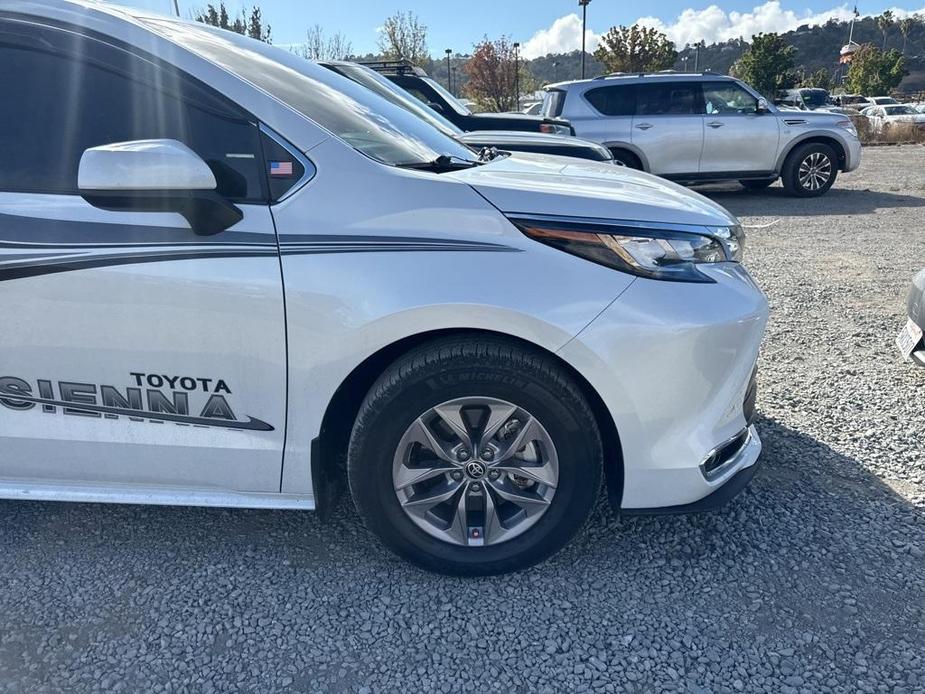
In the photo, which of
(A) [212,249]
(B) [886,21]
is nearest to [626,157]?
(A) [212,249]

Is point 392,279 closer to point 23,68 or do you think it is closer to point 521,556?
point 521,556

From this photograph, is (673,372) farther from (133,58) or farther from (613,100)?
(613,100)

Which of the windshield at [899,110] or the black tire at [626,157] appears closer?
the black tire at [626,157]

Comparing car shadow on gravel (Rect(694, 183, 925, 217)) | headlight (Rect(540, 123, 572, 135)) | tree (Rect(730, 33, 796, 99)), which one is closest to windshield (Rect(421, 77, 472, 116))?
headlight (Rect(540, 123, 572, 135))

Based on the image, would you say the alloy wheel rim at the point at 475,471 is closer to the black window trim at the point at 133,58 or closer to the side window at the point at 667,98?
the black window trim at the point at 133,58

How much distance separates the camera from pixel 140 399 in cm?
242

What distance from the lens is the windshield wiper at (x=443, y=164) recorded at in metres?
2.58

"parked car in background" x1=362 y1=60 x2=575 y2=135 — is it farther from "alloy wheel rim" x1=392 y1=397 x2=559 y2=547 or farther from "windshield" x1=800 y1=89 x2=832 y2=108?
"windshield" x1=800 y1=89 x2=832 y2=108

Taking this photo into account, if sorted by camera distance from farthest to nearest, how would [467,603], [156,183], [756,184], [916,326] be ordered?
1. [756,184]
2. [916,326]
3. [467,603]
4. [156,183]

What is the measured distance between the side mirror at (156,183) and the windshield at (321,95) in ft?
1.36

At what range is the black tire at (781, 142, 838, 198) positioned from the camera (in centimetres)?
1110

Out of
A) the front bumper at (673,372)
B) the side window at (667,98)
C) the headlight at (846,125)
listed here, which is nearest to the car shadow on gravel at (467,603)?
the front bumper at (673,372)

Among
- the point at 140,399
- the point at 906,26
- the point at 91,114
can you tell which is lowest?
the point at 140,399

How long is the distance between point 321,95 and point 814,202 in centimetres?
1015
